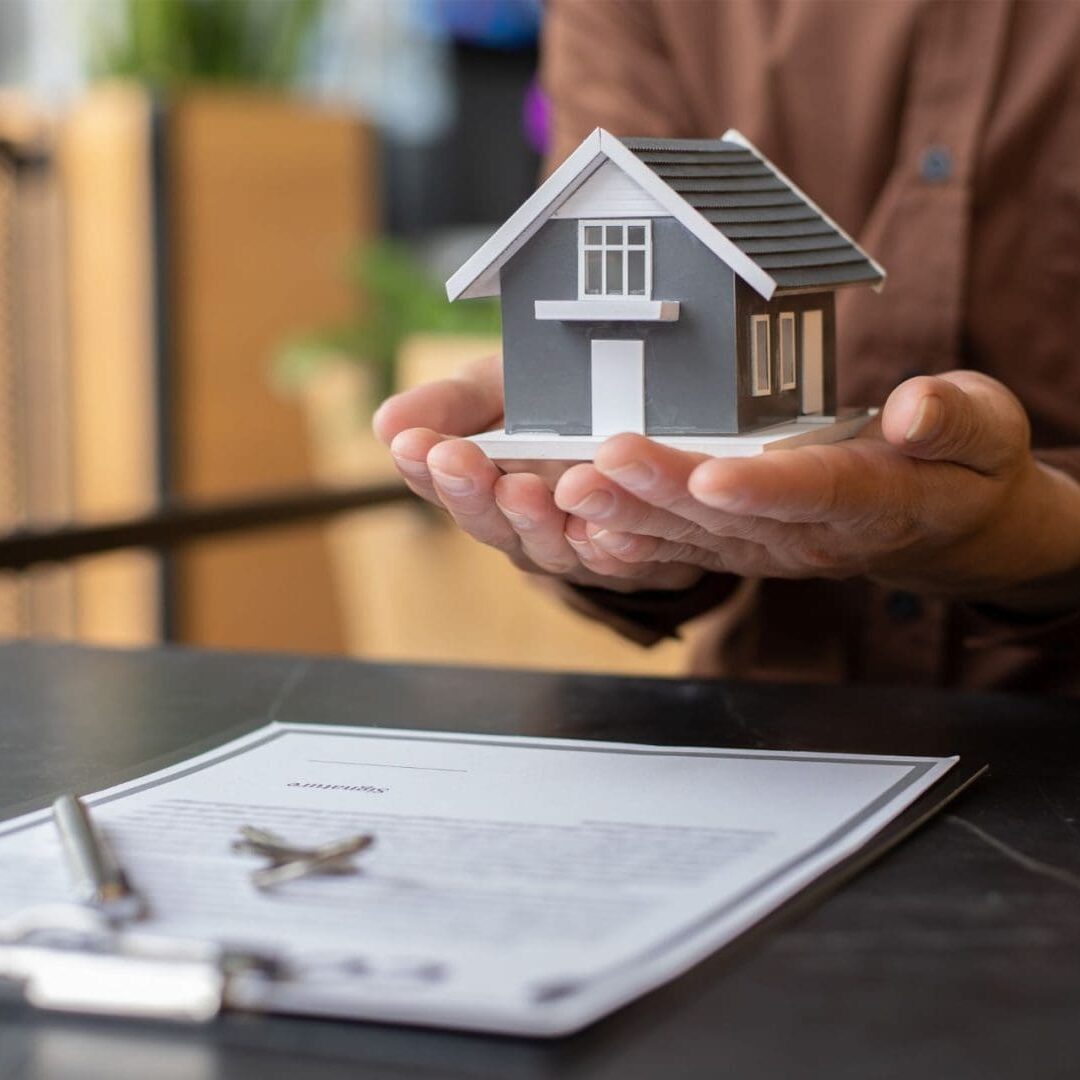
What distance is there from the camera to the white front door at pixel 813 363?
2.62ft

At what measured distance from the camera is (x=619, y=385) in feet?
2.40

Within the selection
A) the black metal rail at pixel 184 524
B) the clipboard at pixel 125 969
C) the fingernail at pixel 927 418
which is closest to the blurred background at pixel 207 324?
the black metal rail at pixel 184 524

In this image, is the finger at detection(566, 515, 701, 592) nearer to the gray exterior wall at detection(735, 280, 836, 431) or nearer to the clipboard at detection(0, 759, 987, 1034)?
the gray exterior wall at detection(735, 280, 836, 431)

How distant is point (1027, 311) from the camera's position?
0.99 meters

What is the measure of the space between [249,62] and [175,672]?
7.08 feet

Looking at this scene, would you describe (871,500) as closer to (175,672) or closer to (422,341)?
(175,672)

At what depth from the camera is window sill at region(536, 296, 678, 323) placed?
27.9 inches

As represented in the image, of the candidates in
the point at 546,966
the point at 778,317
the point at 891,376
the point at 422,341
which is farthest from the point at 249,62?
the point at 546,966

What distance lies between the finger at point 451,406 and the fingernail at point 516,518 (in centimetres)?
7

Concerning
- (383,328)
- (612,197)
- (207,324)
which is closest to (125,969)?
(612,197)

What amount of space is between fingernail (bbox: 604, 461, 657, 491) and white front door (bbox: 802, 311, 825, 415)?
26 centimetres

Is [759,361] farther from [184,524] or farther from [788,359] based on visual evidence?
[184,524]

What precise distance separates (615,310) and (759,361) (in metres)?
0.08

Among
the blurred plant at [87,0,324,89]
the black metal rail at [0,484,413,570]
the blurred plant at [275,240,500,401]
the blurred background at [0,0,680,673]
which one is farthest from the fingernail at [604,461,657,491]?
the blurred plant at [87,0,324,89]
